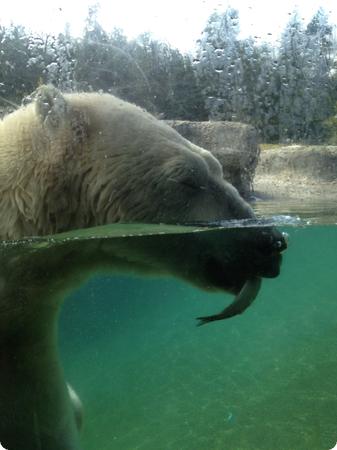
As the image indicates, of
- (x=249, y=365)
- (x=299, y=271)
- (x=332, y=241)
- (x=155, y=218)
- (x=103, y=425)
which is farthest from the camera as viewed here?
(x=332, y=241)

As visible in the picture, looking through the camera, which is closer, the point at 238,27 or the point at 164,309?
the point at 238,27

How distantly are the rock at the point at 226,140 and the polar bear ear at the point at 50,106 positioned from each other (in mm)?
462

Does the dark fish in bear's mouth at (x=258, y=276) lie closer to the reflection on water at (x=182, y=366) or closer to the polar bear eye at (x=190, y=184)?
the reflection on water at (x=182, y=366)

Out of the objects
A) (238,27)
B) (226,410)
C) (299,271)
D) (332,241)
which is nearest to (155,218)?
(238,27)

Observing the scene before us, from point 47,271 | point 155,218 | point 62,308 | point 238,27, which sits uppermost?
point 238,27

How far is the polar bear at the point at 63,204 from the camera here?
7.55 feet

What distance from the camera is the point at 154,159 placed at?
243 cm

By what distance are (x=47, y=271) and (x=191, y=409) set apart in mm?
1335

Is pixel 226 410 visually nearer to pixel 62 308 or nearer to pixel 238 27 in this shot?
pixel 62 308

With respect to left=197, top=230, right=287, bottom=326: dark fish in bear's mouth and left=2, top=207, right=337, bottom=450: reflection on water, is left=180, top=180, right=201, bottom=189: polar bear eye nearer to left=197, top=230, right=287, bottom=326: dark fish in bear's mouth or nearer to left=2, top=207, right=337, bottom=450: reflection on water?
left=2, top=207, right=337, bottom=450: reflection on water

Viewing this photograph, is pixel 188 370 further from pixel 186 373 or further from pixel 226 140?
pixel 226 140

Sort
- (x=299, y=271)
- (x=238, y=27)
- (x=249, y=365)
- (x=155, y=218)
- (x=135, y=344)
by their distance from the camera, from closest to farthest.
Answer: (x=238, y=27) → (x=155, y=218) → (x=135, y=344) → (x=249, y=365) → (x=299, y=271)

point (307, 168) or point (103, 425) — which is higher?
point (307, 168)

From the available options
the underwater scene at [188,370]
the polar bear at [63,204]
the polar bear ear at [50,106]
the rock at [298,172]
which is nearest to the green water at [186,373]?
the underwater scene at [188,370]
